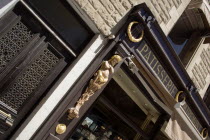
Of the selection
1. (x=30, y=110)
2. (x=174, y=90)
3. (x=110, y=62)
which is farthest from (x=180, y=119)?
(x=30, y=110)

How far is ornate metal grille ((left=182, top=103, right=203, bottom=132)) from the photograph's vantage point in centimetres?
534

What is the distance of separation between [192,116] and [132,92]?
1889 mm

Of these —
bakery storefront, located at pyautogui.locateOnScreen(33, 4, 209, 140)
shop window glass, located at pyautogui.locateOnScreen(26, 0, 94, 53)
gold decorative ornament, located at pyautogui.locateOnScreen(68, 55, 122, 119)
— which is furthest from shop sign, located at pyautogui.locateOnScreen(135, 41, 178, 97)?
shop window glass, located at pyautogui.locateOnScreen(26, 0, 94, 53)

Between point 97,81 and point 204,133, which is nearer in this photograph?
point 97,81

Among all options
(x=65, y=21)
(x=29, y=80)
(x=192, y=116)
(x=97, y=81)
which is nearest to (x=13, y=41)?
(x=29, y=80)

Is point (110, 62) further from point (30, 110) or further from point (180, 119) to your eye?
point (180, 119)

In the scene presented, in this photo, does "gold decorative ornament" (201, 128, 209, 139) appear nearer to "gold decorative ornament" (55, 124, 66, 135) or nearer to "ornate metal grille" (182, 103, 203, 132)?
"ornate metal grille" (182, 103, 203, 132)

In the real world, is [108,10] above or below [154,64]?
below

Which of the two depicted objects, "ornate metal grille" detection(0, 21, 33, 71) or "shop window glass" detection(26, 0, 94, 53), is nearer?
"ornate metal grille" detection(0, 21, 33, 71)

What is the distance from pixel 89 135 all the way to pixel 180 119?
6.84ft

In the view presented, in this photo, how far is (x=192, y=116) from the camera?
5.59m

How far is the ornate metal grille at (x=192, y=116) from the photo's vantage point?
534 cm

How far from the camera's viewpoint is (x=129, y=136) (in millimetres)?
5887

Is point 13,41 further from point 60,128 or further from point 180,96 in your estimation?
point 180,96
